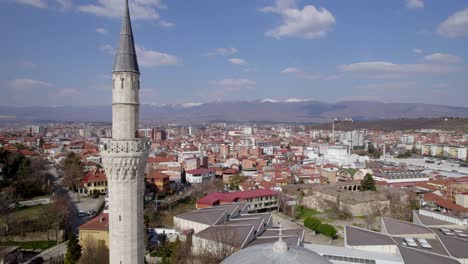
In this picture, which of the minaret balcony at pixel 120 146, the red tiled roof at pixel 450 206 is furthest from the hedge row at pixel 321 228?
the minaret balcony at pixel 120 146

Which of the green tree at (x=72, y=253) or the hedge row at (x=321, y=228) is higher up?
the green tree at (x=72, y=253)

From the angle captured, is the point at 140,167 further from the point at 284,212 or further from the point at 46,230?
the point at 284,212

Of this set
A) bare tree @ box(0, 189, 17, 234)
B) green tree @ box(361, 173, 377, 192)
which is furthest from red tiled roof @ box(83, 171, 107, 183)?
green tree @ box(361, 173, 377, 192)

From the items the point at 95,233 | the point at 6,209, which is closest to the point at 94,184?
the point at 6,209

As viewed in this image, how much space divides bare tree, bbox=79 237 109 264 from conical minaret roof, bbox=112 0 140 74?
34.0 feet

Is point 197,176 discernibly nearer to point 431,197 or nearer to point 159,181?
point 159,181

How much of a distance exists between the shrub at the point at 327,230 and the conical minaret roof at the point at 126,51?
57.8 ft

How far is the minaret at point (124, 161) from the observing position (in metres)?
8.90

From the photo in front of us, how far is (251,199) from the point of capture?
96.0ft

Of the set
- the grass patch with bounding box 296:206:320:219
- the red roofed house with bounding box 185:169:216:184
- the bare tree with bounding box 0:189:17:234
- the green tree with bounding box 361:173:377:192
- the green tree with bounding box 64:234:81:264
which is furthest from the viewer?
the red roofed house with bounding box 185:169:216:184

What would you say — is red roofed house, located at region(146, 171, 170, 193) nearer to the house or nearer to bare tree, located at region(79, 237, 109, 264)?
bare tree, located at region(79, 237, 109, 264)

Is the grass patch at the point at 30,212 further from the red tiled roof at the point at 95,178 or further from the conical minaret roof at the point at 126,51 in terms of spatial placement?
the conical minaret roof at the point at 126,51

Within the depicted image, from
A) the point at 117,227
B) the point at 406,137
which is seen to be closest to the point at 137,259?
the point at 117,227

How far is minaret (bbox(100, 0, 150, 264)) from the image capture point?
8898 mm
